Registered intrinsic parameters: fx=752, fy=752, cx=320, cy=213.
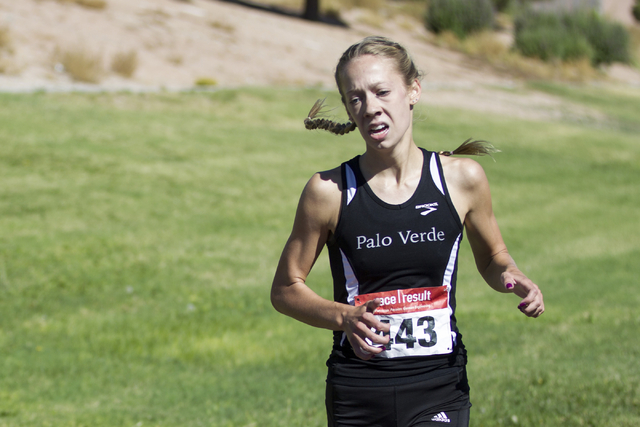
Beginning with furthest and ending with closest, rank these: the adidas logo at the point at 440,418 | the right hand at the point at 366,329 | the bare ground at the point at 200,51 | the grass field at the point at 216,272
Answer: the bare ground at the point at 200,51 < the grass field at the point at 216,272 < the adidas logo at the point at 440,418 < the right hand at the point at 366,329

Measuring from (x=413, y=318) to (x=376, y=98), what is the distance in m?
0.81

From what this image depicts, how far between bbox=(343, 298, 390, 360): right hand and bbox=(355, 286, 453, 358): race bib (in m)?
0.22

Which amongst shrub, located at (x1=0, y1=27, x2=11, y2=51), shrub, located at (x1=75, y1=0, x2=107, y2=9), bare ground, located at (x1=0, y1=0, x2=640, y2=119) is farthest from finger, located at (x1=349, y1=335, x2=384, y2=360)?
shrub, located at (x1=75, y1=0, x2=107, y2=9)

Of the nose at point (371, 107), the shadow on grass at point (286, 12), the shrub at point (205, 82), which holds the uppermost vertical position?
the nose at point (371, 107)

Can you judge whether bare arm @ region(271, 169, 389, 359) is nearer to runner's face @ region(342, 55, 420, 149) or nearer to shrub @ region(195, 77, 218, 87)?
runner's face @ region(342, 55, 420, 149)

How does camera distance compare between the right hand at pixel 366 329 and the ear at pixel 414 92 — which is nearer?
the right hand at pixel 366 329

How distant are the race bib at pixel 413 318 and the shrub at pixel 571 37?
38493 mm

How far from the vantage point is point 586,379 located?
5707 mm

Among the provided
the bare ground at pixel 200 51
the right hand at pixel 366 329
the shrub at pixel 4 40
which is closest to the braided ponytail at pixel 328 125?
the right hand at pixel 366 329

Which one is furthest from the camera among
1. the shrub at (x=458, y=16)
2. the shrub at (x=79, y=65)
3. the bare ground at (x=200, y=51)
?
the shrub at (x=458, y=16)

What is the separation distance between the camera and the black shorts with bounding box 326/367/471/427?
2725 millimetres

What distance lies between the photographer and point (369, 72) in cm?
272

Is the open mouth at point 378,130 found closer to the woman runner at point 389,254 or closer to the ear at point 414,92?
the woman runner at point 389,254

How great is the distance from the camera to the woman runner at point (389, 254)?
270cm
